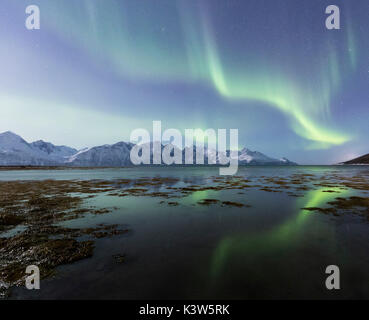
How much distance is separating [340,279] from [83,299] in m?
9.78

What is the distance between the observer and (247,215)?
14297 mm

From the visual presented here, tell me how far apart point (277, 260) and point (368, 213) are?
13.7m

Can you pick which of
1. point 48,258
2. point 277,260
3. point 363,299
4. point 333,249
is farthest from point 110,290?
point 333,249

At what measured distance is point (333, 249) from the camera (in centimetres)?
839

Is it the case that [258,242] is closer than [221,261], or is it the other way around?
[221,261]

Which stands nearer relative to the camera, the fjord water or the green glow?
the fjord water

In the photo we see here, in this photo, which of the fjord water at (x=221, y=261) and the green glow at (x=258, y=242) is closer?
the fjord water at (x=221, y=261)
